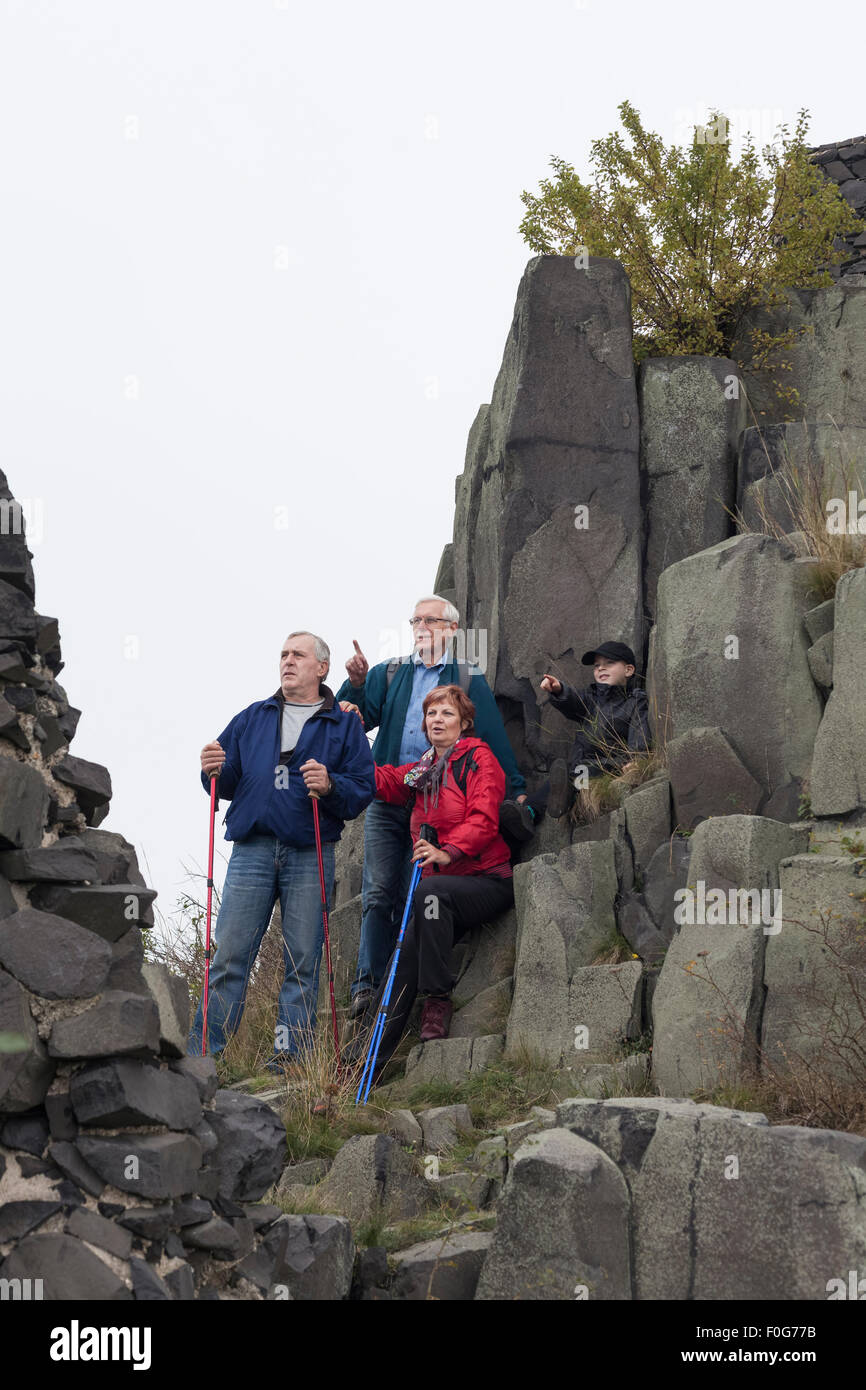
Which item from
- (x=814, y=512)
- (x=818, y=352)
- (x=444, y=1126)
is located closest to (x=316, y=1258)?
(x=444, y=1126)

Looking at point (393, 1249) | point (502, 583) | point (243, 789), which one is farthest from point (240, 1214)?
point (502, 583)

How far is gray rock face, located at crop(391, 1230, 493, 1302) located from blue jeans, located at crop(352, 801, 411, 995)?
269cm

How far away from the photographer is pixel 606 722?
859 centimetres

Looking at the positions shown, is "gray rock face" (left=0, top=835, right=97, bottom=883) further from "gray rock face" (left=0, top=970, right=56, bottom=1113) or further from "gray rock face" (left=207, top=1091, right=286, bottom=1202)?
"gray rock face" (left=207, top=1091, right=286, bottom=1202)

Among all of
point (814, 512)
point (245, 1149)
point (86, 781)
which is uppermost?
point (814, 512)

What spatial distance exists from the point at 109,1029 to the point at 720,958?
323 centimetres

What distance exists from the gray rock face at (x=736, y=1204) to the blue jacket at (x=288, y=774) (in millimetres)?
2748

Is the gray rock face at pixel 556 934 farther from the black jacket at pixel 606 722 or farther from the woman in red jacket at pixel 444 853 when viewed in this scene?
the black jacket at pixel 606 722

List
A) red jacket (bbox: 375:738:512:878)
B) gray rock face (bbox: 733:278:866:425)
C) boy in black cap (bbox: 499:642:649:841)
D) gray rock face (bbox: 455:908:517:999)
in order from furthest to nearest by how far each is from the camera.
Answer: gray rock face (bbox: 733:278:866:425), boy in black cap (bbox: 499:642:649:841), gray rock face (bbox: 455:908:517:999), red jacket (bbox: 375:738:512:878)

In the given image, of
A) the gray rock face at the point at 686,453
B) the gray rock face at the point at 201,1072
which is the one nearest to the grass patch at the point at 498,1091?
the gray rock face at the point at 201,1072

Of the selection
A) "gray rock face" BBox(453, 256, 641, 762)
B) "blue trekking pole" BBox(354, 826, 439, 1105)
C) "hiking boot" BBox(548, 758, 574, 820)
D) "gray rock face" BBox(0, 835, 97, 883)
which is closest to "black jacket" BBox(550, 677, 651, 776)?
"hiking boot" BBox(548, 758, 574, 820)

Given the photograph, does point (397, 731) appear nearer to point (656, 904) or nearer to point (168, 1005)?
point (656, 904)

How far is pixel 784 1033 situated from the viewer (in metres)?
6.19

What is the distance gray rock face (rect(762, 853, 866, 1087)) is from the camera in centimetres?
598
